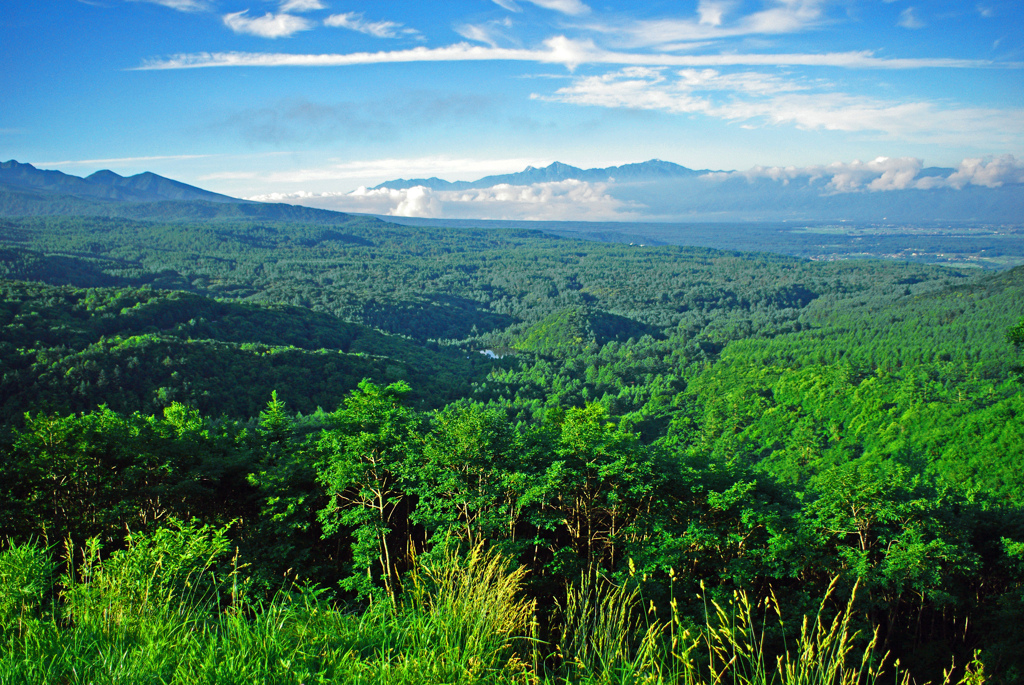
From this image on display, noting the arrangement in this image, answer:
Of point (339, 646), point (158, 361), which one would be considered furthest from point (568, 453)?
point (158, 361)

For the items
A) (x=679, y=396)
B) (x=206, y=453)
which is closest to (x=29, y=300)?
(x=206, y=453)

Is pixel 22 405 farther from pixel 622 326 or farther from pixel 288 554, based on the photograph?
pixel 622 326

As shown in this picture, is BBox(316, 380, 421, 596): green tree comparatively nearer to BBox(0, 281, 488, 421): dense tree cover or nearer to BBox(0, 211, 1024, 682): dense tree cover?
BBox(0, 211, 1024, 682): dense tree cover

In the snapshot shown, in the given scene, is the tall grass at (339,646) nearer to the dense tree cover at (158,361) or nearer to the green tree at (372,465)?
the green tree at (372,465)

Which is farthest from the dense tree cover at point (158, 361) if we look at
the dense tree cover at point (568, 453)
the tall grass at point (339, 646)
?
the tall grass at point (339, 646)

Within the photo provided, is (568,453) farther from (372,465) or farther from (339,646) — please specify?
(339,646)

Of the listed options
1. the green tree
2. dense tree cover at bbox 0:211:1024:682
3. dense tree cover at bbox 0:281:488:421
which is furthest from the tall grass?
dense tree cover at bbox 0:281:488:421

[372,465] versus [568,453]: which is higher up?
[568,453]

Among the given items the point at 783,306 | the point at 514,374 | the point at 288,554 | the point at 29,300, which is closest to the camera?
the point at 288,554
